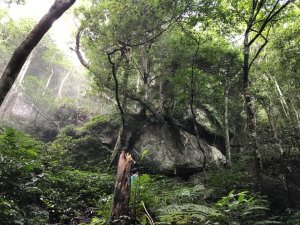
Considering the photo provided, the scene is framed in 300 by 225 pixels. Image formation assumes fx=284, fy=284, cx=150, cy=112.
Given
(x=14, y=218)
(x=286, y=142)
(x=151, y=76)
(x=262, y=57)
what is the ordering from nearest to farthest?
1. (x=14, y=218)
2. (x=286, y=142)
3. (x=151, y=76)
4. (x=262, y=57)

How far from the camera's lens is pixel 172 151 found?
1648 cm

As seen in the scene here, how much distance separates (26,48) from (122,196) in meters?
3.76

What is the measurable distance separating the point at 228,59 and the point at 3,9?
23890mm

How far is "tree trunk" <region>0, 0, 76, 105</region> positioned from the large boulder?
10537 mm

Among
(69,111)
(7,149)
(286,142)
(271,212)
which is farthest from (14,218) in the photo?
(69,111)

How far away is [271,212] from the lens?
6.84 m

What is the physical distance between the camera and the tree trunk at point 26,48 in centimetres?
587

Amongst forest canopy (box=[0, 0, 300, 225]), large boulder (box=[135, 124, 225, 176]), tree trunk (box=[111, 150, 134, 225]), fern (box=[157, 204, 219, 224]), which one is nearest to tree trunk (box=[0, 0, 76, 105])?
forest canopy (box=[0, 0, 300, 225])

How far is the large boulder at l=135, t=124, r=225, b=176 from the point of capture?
51.7 feet

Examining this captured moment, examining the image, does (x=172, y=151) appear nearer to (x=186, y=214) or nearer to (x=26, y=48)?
(x=186, y=214)

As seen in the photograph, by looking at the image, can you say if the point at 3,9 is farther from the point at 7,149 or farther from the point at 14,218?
the point at 14,218

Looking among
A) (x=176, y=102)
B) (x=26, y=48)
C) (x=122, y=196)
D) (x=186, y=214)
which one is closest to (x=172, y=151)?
(x=176, y=102)

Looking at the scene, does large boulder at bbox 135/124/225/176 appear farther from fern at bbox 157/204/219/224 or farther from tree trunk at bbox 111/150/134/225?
fern at bbox 157/204/219/224

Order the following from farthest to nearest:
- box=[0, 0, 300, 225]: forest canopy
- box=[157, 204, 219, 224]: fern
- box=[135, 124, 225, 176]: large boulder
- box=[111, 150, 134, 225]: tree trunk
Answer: box=[135, 124, 225, 176]: large boulder, box=[0, 0, 300, 225]: forest canopy, box=[111, 150, 134, 225]: tree trunk, box=[157, 204, 219, 224]: fern
